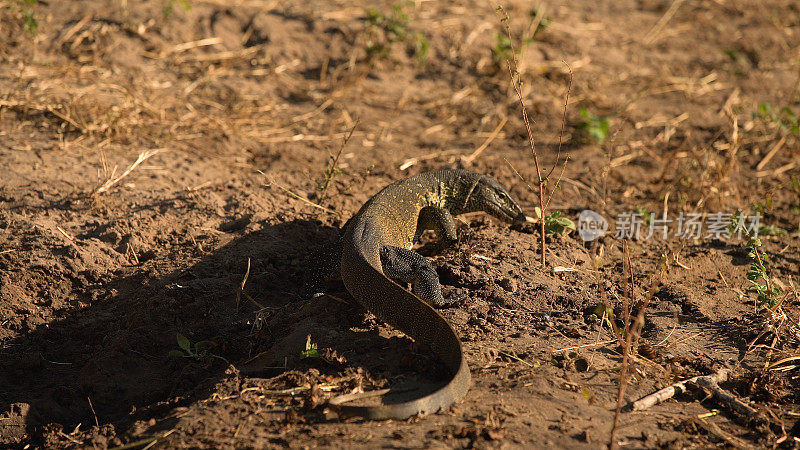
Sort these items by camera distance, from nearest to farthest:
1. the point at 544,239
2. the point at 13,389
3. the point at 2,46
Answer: the point at 13,389 → the point at 544,239 → the point at 2,46

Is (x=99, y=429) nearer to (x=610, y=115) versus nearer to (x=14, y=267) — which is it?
(x=14, y=267)

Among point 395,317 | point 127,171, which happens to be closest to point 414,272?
point 395,317

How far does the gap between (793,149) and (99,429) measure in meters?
8.39

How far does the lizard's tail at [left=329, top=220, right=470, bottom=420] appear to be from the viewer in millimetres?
3718

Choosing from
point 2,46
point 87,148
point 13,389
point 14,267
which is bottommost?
point 13,389

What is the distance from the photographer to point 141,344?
4977mm

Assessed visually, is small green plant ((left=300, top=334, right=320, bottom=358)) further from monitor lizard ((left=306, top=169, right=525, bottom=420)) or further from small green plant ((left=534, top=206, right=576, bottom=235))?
small green plant ((left=534, top=206, right=576, bottom=235))

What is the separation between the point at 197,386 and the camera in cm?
441

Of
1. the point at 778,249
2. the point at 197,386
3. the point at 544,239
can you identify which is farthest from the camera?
the point at 778,249

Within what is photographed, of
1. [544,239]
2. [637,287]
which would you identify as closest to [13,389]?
[544,239]

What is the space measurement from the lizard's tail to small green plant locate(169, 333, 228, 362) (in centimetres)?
107

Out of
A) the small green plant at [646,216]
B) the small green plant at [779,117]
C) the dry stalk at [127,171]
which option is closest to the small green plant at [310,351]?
the dry stalk at [127,171]

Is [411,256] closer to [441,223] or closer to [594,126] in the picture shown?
[441,223]

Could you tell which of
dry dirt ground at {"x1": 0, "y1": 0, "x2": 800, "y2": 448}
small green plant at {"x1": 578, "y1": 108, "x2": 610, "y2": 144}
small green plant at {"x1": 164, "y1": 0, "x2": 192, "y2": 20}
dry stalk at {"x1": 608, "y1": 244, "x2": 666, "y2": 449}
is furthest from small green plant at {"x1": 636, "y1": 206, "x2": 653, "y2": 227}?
small green plant at {"x1": 164, "y1": 0, "x2": 192, "y2": 20}
